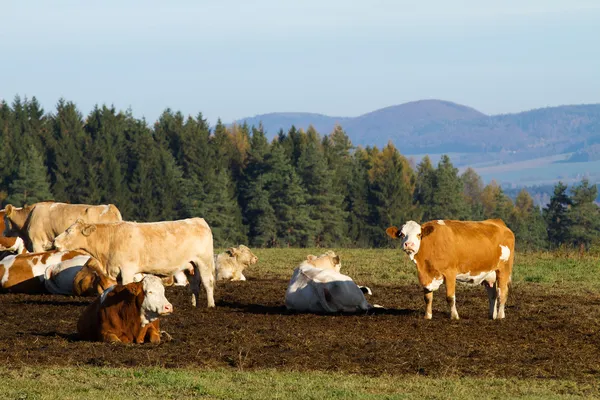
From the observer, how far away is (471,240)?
1688 centimetres

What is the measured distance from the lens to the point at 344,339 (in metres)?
14.7

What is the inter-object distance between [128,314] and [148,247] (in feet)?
13.3

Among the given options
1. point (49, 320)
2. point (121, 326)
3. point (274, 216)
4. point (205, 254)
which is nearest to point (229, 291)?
point (205, 254)

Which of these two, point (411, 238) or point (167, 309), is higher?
point (411, 238)

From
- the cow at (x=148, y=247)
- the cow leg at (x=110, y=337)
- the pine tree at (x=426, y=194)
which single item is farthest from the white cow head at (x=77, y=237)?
the pine tree at (x=426, y=194)

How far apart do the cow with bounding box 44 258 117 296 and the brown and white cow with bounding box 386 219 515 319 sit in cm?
576

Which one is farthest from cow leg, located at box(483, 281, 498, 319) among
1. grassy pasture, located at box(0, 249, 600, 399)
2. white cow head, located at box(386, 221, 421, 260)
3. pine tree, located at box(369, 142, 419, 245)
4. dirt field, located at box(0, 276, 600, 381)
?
pine tree, located at box(369, 142, 419, 245)

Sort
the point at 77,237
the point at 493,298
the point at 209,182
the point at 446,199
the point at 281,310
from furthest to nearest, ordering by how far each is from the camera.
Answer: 1. the point at 446,199
2. the point at 209,182
3. the point at 77,237
4. the point at 281,310
5. the point at 493,298

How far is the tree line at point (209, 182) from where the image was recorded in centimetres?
9823

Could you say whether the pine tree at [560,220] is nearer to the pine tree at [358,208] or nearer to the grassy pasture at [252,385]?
the pine tree at [358,208]

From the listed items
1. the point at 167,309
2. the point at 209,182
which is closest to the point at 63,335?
the point at 167,309

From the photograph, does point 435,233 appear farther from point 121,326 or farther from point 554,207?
point 554,207

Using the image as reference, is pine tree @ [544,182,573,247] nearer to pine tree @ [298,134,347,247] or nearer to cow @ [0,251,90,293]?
pine tree @ [298,134,347,247]

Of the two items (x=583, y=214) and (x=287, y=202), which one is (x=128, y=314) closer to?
(x=287, y=202)
